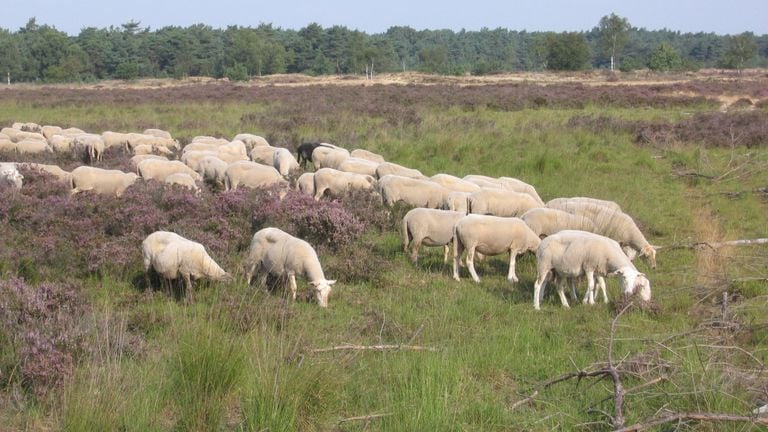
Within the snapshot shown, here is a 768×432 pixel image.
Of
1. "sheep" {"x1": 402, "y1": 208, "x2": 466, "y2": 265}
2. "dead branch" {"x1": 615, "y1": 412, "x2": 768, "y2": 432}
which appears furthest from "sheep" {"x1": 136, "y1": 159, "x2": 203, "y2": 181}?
"dead branch" {"x1": 615, "y1": 412, "x2": 768, "y2": 432}

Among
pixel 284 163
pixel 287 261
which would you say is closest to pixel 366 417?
pixel 287 261

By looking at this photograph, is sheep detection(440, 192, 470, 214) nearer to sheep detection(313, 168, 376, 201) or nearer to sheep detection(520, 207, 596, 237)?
sheep detection(520, 207, 596, 237)

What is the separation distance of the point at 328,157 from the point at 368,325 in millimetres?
10280

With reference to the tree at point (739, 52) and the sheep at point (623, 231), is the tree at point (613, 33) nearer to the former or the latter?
the tree at point (739, 52)

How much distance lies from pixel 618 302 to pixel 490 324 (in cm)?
161

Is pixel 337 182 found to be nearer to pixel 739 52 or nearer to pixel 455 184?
pixel 455 184

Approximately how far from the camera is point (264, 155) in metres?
18.1

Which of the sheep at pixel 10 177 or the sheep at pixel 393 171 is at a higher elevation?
the sheep at pixel 10 177

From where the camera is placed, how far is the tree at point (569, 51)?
293 ft

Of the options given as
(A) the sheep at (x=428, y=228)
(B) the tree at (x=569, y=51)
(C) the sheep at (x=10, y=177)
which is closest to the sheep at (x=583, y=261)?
(A) the sheep at (x=428, y=228)

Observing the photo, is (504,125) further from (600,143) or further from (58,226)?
(58,226)

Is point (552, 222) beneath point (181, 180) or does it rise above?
beneath

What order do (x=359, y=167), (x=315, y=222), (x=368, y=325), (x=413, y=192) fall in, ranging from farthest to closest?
(x=359, y=167) < (x=413, y=192) < (x=315, y=222) < (x=368, y=325)

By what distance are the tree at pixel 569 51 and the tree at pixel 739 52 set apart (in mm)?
20178
